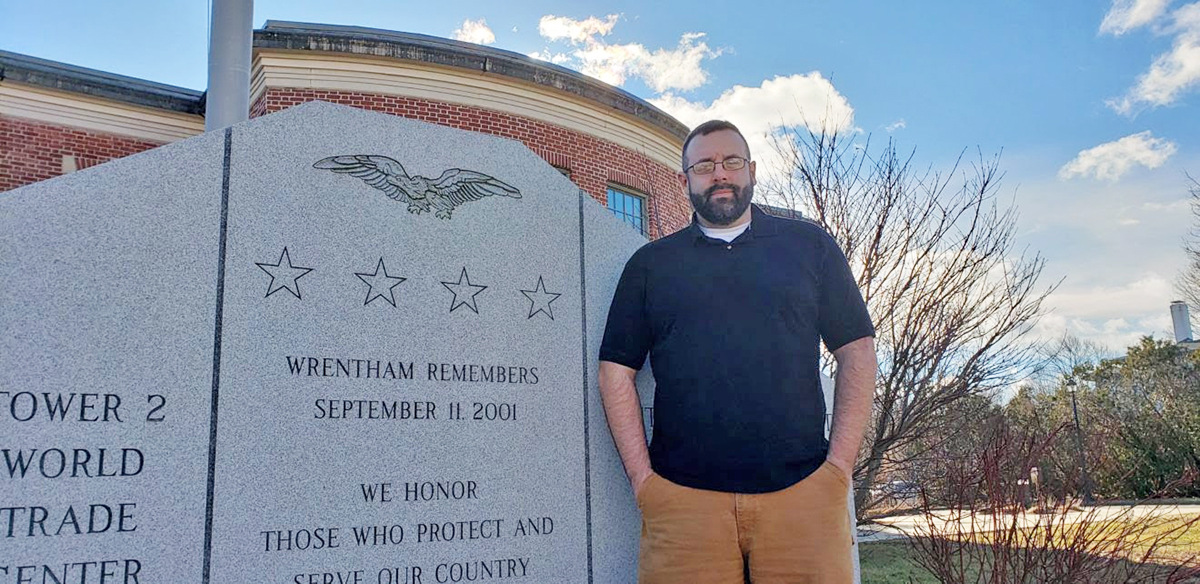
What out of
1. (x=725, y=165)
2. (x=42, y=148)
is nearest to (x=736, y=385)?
(x=725, y=165)

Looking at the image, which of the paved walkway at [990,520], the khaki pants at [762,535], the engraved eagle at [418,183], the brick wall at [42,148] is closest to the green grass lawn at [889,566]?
the paved walkway at [990,520]

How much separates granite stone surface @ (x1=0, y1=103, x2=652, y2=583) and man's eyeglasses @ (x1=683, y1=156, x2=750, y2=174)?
0.79 metres

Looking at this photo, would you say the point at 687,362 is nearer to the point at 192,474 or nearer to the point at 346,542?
the point at 346,542

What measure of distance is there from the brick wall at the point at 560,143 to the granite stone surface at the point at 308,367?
7923 millimetres

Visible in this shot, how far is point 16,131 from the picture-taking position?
11961mm

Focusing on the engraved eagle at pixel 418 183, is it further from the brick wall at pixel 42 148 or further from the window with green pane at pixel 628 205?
the brick wall at pixel 42 148

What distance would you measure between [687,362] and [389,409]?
1102 millimetres

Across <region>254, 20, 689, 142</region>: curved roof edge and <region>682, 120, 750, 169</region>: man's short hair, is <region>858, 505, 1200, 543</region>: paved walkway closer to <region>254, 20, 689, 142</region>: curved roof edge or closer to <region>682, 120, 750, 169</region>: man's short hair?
<region>682, 120, 750, 169</region>: man's short hair

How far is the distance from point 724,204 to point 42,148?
41.7 feet

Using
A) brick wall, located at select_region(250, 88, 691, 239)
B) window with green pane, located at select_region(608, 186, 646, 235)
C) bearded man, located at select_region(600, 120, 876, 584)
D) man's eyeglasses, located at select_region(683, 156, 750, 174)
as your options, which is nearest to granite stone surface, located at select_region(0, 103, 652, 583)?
bearded man, located at select_region(600, 120, 876, 584)

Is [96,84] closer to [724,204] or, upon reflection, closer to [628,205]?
[628,205]

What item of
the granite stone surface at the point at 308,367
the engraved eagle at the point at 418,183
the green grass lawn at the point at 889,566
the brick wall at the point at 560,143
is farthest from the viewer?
the brick wall at the point at 560,143

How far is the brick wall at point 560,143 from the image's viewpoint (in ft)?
39.0

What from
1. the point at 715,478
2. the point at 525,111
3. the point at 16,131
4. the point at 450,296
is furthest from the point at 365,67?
the point at 715,478
